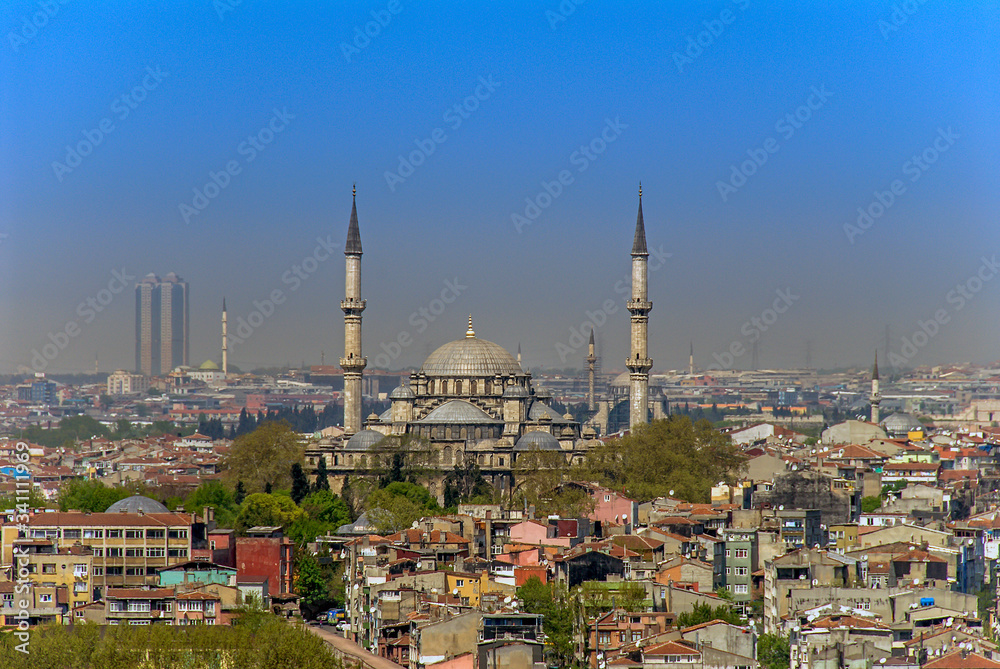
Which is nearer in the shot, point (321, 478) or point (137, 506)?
point (137, 506)

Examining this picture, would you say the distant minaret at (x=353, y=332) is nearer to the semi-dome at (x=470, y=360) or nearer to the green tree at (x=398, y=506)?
Answer: the semi-dome at (x=470, y=360)

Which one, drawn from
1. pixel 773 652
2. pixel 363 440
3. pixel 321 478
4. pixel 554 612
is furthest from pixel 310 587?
pixel 363 440

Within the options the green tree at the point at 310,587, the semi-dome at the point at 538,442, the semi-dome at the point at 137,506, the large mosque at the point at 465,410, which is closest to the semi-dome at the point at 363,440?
the large mosque at the point at 465,410

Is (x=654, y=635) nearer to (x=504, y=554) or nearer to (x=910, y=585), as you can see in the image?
(x=910, y=585)

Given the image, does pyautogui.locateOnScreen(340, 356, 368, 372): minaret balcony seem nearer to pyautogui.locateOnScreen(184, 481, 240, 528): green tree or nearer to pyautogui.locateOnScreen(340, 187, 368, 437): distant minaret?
pyautogui.locateOnScreen(340, 187, 368, 437): distant minaret

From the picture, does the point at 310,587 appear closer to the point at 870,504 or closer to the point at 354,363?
the point at 870,504
